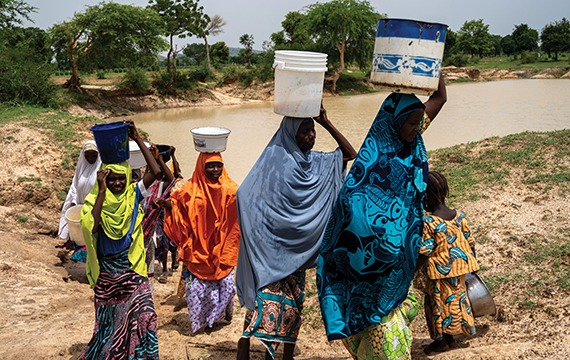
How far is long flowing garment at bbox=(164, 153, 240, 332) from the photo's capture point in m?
4.57

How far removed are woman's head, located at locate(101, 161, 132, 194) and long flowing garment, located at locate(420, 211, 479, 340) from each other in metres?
2.03

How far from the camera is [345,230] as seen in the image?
8.33ft

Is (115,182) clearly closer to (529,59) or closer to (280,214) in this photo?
(280,214)

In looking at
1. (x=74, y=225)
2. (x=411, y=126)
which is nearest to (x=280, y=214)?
(x=411, y=126)

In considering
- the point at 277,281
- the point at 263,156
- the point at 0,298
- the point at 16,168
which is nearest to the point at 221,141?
the point at 263,156

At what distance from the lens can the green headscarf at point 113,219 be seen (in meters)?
3.44

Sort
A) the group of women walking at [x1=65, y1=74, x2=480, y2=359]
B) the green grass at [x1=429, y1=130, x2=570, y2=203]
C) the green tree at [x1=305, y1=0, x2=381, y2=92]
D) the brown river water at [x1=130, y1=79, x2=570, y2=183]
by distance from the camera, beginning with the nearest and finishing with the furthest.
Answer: the group of women walking at [x1=65, y1=74, x2=480, y2=359] → the green grass at [x1=429, y1=130, x2=570, y2=203] → the brown river water at [x1=130, y1=79, x2=570, y2=183] → the green tree at [x1=305, y1=0, x2=381, y2=92]

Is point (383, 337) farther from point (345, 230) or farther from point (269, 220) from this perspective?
point (269, 220)

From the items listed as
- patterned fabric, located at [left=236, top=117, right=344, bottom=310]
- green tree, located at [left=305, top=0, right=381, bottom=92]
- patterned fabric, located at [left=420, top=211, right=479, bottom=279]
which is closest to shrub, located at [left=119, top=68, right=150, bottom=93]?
green tree, located at [left=305, top=0, right=381, bottom=92]

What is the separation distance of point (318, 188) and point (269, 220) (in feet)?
1.30

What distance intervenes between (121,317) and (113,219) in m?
0.66

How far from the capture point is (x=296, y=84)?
3.47 m

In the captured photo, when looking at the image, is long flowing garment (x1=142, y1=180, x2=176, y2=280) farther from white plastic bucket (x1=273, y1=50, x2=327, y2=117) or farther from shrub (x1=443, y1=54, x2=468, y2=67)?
shrub (x1=443, y1=54, x2=468, y2=67)

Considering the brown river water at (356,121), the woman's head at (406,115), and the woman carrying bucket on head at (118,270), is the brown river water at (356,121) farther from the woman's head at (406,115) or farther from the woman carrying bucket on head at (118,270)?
the woman's head at (406,115)
